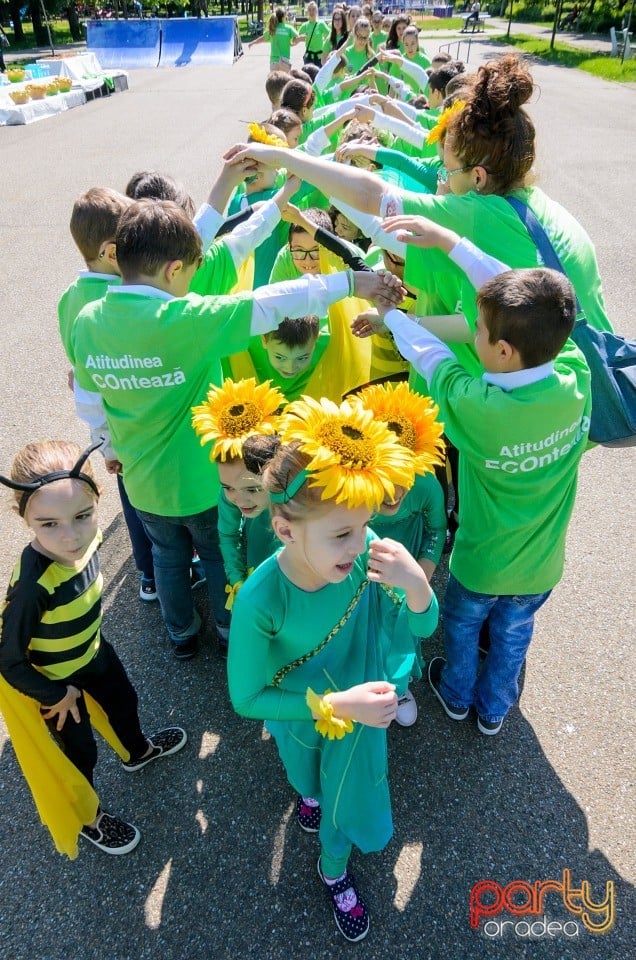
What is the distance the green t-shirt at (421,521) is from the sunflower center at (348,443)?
3.03 ft

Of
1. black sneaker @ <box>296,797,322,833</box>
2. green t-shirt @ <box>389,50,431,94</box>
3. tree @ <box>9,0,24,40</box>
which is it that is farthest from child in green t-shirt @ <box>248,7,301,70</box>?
tree @ <box>9,0,24,40</box>

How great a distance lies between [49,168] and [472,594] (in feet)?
41.9

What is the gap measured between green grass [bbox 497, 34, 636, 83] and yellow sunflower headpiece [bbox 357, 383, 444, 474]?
24.8m

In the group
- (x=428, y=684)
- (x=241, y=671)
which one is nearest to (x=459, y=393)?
(x=241, y=671)

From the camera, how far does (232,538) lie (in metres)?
2.50

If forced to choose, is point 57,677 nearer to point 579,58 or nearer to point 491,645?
point 491,645

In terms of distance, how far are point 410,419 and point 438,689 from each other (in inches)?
66.2

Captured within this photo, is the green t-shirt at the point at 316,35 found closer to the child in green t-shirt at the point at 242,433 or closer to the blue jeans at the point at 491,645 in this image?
the child in green t-shirt at the point at 242,433

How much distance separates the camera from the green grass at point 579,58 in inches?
844

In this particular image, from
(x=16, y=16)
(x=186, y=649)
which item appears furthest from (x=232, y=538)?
(x=16, y=16)

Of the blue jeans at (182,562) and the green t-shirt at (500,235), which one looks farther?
the blue jeans at (182,562)

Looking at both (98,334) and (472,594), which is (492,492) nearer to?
(472,594)

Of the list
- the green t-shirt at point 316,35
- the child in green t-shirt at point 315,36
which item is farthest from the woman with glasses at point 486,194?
the green t-shirt at point 316,35

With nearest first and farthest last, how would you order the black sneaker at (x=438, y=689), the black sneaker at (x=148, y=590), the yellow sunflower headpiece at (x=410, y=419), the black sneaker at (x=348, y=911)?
the yellow sunflower headpiece at (x=410, y=419)
the black sneaker at (x=348, y=911)
the black sneaker at (x=438, y=689)
the black sneaker at (x=148, y=590)
